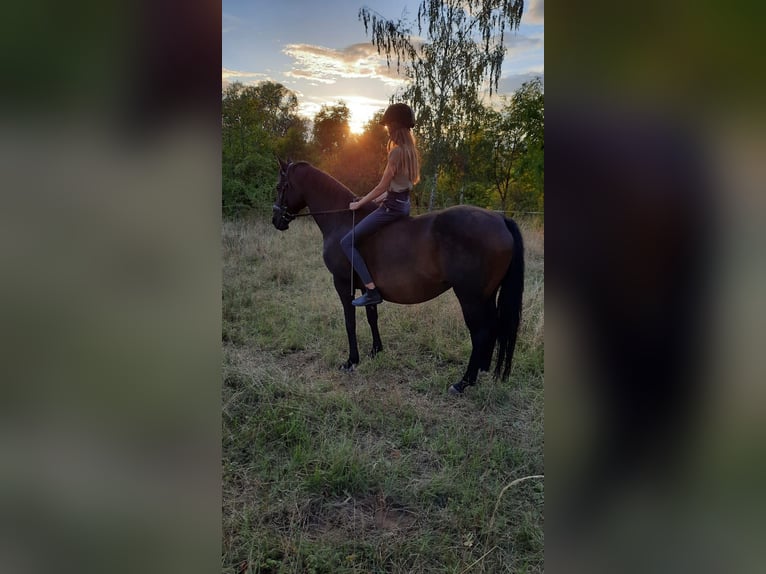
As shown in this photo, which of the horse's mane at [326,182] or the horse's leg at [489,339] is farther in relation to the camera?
the horse's mane at [326,182]

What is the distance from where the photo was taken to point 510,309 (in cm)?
266

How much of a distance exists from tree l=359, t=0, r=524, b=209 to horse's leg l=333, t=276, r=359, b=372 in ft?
3.00

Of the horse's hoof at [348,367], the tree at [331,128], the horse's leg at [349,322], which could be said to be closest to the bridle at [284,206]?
the tree at [331,128]

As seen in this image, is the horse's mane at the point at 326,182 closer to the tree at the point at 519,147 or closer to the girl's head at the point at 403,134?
the girl's head at the point at 403,134

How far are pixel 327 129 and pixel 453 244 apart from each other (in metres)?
0.96

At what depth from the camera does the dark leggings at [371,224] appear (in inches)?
105

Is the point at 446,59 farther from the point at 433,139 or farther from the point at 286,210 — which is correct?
the point at 286,210

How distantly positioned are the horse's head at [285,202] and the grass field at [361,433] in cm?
9

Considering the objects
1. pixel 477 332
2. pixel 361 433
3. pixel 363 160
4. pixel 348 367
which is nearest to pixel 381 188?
pixel 363 160

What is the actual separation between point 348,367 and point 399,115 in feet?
4.73
